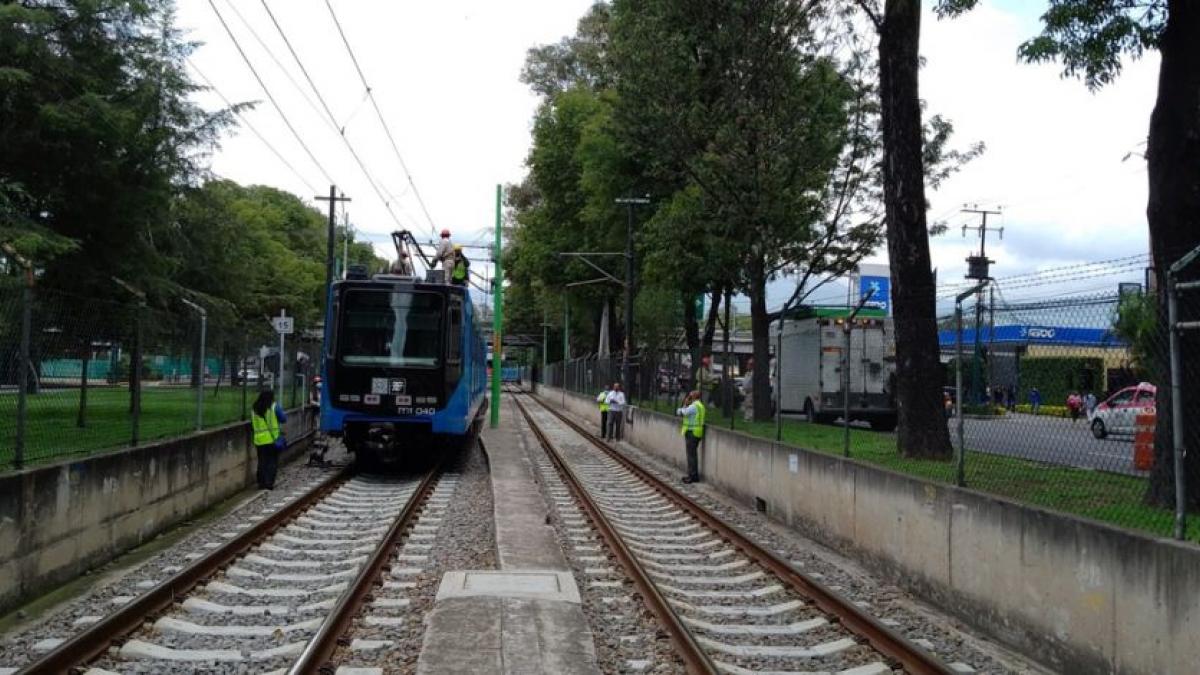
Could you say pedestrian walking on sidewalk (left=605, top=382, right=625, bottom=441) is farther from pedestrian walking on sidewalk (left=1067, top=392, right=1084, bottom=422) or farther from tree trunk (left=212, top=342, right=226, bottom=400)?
pedestrian walking on sidewalk (left=1067, top=392, right=1084, bottom=422)

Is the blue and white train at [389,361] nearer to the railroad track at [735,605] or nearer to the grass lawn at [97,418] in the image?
the grass lawn at [97,418]

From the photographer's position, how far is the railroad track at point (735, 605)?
696cm

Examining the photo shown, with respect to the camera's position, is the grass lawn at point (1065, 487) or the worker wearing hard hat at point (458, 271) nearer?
the grass lawn at point (1065, 487)

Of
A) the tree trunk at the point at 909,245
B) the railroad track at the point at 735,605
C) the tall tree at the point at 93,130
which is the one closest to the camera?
the railroad track at the point at 735,605

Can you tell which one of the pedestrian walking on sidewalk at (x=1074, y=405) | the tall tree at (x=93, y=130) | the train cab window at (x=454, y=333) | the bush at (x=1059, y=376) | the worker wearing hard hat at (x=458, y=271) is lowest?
the pedestrian walking on sidewalk at (x=1074, y=405)

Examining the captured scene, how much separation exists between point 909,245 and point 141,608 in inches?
393

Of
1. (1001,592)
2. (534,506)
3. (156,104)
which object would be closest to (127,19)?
(156,104)

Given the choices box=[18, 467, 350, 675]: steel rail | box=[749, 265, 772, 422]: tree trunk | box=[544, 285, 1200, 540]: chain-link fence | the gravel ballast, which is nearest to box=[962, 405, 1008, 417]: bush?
box=[544, 285, 1200, 540]: chain-link fence

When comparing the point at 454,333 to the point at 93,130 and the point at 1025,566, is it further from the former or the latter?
the point at 1025,566

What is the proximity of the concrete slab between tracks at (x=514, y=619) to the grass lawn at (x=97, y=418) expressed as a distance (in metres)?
3.97

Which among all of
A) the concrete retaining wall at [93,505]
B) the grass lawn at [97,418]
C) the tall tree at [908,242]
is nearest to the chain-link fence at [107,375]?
the grass lawn at [97,418]

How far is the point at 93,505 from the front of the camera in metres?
9.60

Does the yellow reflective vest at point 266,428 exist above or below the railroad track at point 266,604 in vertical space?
above

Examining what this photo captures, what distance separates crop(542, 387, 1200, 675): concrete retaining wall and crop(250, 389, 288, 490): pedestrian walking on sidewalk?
811cm
